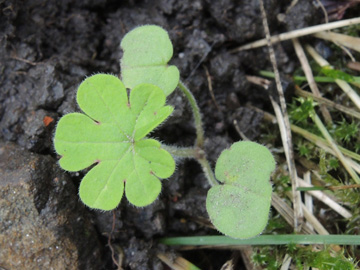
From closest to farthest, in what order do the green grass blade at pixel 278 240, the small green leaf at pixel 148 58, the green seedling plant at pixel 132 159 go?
the green seedling plant at pixel 132 159 → the green grass blade at pixel 278 240 → the small green leaf at pixel 148 58

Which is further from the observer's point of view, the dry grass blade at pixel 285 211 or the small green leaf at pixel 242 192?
the dry grass blade at pixel 285 211

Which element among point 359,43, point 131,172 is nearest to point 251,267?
point 131,172

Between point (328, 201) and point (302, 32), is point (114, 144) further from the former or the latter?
point (302, 32)

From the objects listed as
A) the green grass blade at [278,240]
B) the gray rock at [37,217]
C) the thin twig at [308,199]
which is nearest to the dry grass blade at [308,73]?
the thin twig at [308,199]

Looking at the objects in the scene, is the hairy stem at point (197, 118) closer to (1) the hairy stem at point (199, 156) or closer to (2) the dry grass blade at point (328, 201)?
(1) the hairy stem at point (199, 156)

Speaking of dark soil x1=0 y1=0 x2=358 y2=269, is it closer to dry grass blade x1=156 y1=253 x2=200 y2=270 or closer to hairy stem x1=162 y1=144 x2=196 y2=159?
dry grass blade x1=156 y1=253 x2=200 y2=270

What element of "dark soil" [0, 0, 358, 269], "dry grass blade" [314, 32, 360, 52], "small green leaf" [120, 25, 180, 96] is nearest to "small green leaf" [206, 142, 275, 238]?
"dark soil" [0, 0, 358, 269]
